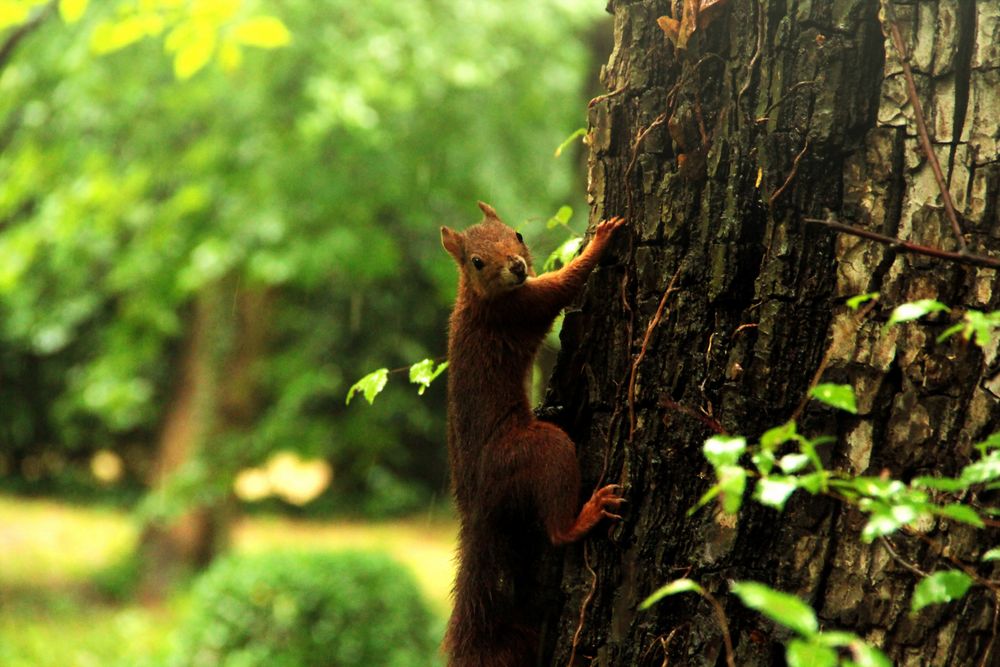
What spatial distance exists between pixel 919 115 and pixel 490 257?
58.5 inches

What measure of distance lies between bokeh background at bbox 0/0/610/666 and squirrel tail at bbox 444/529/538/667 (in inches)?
127

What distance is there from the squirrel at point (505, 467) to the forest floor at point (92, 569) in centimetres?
515

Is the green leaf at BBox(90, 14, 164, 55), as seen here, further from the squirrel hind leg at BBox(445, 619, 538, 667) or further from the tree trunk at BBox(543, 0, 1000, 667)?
the squirrel hind leg at BBox(445, 619, 538, 667)

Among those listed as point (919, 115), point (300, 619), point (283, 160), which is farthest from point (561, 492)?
point (283, 160)

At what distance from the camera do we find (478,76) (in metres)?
7.98

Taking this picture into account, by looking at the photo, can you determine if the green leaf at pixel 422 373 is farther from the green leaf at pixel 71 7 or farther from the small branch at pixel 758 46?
the green leaf at pixel 71 7

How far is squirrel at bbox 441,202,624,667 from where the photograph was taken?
244 cm

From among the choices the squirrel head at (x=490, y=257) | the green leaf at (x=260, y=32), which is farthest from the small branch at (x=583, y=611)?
the green leaf at (x=260, y=32)

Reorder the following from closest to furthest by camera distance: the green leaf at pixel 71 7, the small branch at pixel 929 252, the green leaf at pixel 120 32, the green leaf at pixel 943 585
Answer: the green leaf at pixel 943 585
the small branch at pixel 929 252
the green leaf at pixel 71 7
the green leaf at pixel 120 32

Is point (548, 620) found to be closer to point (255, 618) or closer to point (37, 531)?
point (255, 618)

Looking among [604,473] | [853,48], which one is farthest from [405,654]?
[853,48]

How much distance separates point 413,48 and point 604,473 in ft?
20.5

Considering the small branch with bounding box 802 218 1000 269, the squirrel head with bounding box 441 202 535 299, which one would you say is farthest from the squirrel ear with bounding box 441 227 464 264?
the small branch with bounding box 802 218 1000 269

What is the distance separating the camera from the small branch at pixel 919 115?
1.91 m
